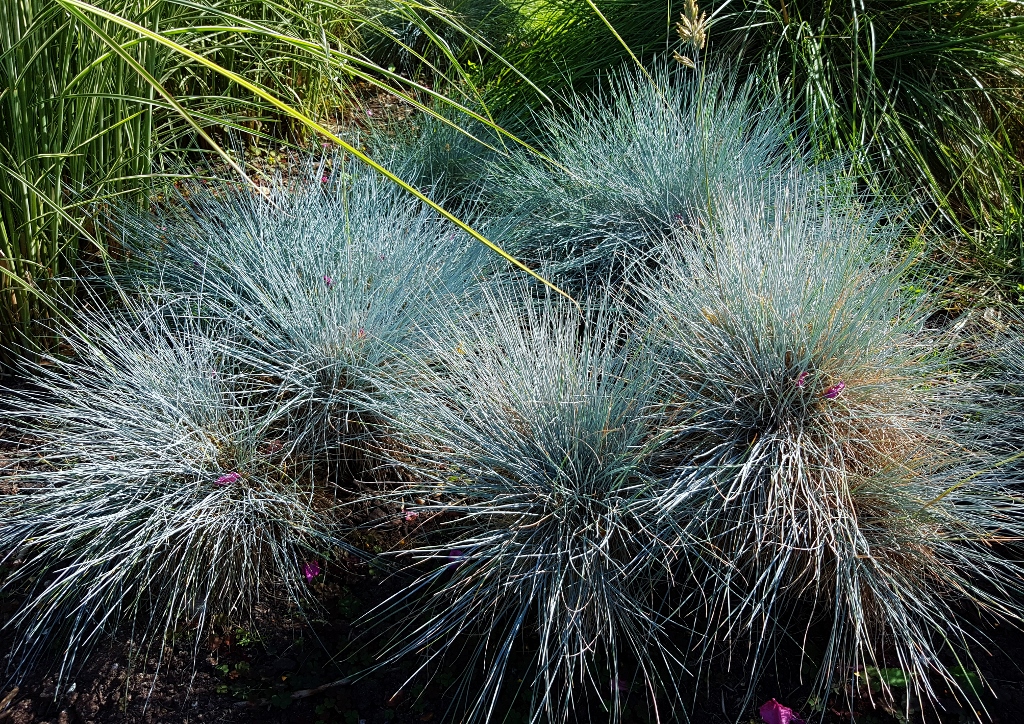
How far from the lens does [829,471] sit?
6.01 feet

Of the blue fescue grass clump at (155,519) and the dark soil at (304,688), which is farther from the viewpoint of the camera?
the blue fescue grass clump at (155,519)

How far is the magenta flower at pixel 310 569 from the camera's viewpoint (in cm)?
207

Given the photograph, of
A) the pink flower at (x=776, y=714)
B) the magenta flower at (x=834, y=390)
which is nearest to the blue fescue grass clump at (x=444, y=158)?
the magenta flower at (x=834, y=390)


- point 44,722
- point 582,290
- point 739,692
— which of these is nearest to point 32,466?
point 44,722

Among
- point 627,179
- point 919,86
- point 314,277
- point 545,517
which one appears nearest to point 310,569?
point 545,517

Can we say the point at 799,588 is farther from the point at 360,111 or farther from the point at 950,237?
the point at 360,111

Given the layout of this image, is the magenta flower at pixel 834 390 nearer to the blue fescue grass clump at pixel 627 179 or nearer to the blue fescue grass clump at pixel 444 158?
the blue fescue grass clump at pixel 627 179

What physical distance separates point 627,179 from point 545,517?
149 centimetres

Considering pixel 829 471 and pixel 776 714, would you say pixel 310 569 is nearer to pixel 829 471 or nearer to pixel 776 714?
pixel 776 714

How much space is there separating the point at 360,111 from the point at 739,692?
353 cm

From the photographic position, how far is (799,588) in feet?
6.15

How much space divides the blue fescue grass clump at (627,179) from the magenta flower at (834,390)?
3.05ft

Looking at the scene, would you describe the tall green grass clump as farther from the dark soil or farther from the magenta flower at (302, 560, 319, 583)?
the magenta flower at (302, 560, 319, 583)

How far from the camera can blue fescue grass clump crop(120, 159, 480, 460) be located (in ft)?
7.52
